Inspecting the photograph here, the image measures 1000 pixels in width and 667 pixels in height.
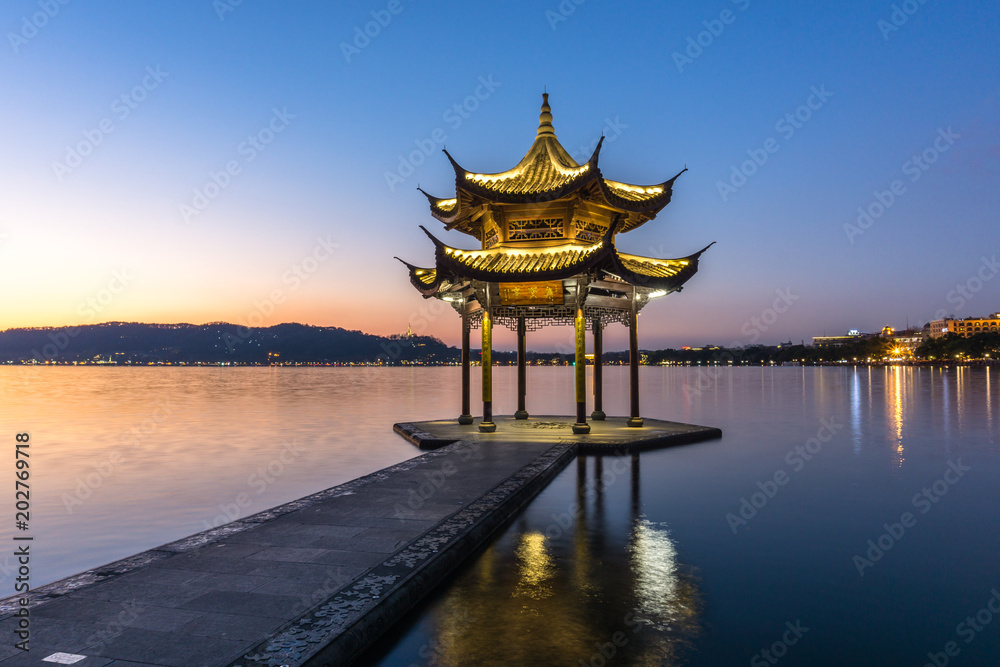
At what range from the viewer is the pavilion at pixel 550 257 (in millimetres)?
17438

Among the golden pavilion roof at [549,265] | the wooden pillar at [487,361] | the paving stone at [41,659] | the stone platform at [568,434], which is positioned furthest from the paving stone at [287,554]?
the wooden pillar at [487,361]

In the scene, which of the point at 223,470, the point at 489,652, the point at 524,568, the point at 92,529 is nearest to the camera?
the point at 489,652

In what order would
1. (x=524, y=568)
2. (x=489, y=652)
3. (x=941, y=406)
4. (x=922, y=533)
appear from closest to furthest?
1. (x=489, y=652)
2. (x=524, y=568)
3. (x=922, y=533)
4. (x=941, y=406)

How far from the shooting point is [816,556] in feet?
27.0

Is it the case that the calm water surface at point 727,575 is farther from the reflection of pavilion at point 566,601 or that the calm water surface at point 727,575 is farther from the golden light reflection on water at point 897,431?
the golden light reflection on water at point 897,431

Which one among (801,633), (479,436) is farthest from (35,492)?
(801,633)

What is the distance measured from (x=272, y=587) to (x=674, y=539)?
18.9 feet

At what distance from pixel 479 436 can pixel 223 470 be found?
24.2 ft

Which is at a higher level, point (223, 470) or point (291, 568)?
point (291, 568)

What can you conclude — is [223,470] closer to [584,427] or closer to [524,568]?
[584,427]

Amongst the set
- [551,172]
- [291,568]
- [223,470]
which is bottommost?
[223,470]

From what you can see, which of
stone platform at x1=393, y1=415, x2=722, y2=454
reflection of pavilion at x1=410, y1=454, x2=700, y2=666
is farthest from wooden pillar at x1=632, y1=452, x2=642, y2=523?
reflection of pavilion at x1=410, y1=454, x2=700, y2=666

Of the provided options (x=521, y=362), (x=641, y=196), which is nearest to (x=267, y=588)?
(x=641, y=196)

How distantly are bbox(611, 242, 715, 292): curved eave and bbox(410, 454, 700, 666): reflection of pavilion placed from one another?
398 inches
